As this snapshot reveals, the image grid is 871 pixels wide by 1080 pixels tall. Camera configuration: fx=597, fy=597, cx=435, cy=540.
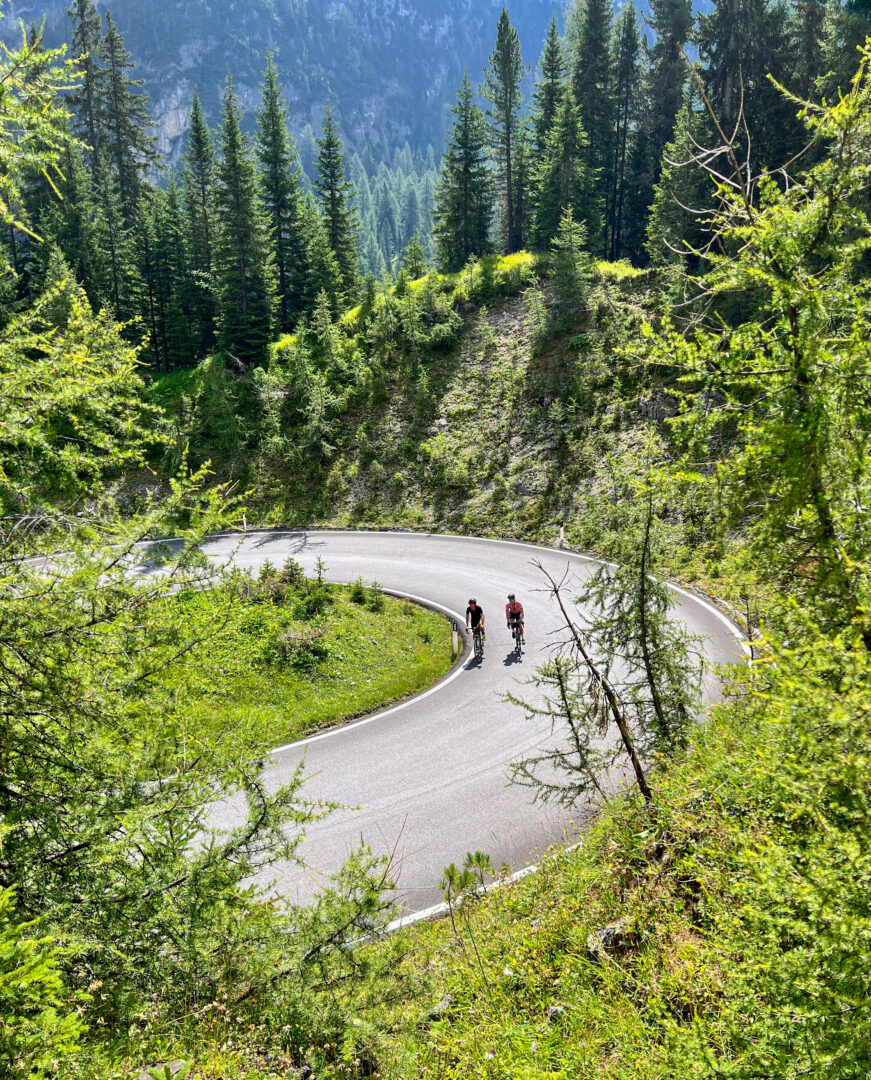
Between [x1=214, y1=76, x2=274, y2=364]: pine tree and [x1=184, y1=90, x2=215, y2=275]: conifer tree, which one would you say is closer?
[x1=214, y1=76, x2=274, y2=364]: pine tree

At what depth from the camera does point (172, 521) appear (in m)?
5.10

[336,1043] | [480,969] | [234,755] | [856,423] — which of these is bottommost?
[480,969]

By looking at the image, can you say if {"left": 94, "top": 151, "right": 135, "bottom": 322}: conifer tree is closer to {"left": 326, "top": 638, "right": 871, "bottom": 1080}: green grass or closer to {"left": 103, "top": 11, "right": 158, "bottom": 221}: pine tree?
{"left": 103, "top": 11, "right": 158, "bottom": 221}: pine tree

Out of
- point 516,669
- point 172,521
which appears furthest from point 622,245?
point 172,521

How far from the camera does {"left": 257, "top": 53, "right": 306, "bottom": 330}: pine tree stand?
127 feet

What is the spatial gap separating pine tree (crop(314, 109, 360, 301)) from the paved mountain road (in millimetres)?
30833

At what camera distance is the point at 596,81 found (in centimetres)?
4344

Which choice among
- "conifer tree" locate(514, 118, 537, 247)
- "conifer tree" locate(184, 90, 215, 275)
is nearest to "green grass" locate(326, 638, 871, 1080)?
"conifer tree" locate(514, 118, 537, 247)

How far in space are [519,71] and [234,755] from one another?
5077cm

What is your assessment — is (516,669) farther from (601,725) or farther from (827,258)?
(827,258)

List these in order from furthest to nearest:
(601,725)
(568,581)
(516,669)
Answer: (568,581)
(516,669)
(601,725)

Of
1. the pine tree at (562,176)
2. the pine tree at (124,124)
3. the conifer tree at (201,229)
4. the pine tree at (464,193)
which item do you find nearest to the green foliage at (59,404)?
the pine tree at (562,176)

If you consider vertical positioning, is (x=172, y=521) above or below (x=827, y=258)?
below

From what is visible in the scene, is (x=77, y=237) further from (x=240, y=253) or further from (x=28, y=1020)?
(x=28, y=1020)
